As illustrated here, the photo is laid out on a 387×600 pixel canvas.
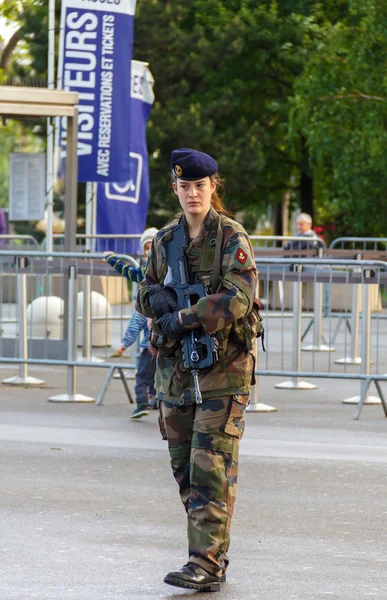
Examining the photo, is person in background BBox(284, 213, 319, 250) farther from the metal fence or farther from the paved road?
the paved road

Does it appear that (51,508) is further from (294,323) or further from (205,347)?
(294,323)

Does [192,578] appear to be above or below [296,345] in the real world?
below

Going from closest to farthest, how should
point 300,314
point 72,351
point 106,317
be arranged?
point 72,351
point 300,314
point 106,317

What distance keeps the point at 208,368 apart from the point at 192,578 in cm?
85

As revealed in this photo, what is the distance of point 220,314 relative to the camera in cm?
548

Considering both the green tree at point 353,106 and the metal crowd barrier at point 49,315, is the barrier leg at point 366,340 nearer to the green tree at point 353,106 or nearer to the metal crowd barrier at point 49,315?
the metal crowd barrier at point 49,315

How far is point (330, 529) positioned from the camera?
689 centimetres

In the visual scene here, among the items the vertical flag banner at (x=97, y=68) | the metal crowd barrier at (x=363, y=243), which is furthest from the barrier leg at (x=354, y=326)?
the metal crowd barrier at (x=363, y=243)

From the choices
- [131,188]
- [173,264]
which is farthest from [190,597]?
[131,188]

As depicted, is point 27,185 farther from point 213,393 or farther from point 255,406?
point 213,393

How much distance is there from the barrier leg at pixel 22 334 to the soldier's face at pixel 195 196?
6678mm

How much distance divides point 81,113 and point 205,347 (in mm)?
11681

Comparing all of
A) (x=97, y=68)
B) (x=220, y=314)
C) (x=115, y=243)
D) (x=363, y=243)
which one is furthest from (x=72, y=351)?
(x=363, y=243)

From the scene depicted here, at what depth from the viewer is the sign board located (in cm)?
1568
